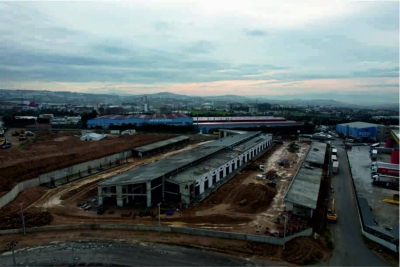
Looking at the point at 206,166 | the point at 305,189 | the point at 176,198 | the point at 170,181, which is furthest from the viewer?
the point at 206,166

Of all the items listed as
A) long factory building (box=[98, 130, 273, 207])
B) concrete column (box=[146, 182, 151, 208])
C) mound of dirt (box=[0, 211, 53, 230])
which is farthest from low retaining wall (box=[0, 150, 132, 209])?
concrete column (box=[146, 182, 151, 208])

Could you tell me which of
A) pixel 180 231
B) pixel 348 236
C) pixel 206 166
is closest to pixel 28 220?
pixel 180 231

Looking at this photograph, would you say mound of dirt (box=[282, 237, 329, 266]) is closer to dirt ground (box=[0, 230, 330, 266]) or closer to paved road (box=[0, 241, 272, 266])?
dirt ground (box=[0, 230, 330, 266])

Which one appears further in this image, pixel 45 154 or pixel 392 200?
pixel 45 154

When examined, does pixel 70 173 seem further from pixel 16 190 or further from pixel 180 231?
pixel 180 231

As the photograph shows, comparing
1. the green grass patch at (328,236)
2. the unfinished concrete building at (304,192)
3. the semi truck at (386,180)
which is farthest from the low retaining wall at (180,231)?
the semi truck at (386,180)

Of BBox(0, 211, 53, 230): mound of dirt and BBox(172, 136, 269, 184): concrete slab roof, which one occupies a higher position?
BBox(172, 136, 269, 184): concrete slab roof
